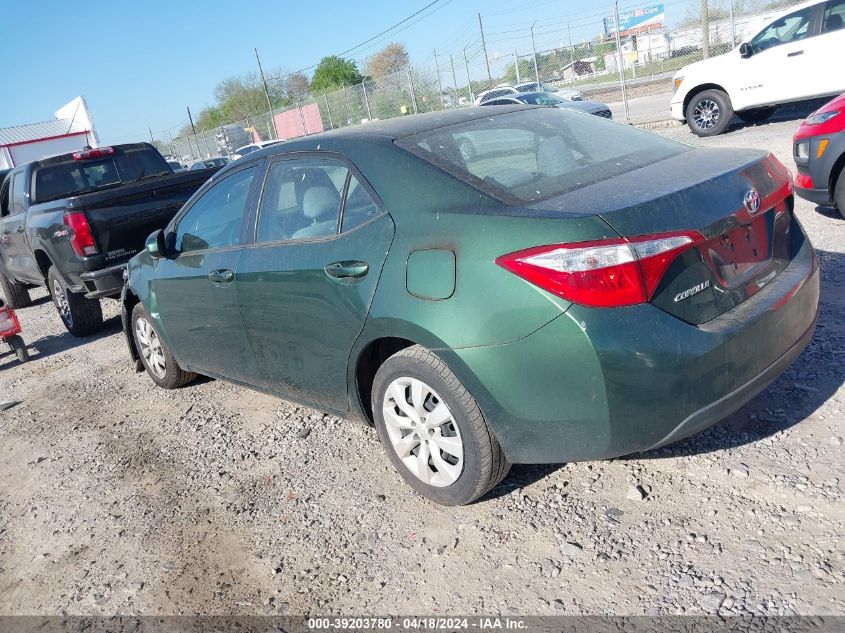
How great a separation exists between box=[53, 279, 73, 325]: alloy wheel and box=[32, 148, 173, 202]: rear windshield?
3.72 ft

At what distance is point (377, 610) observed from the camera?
2.68 metres

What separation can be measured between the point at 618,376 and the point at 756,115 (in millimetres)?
12251

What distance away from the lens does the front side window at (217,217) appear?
409 cm

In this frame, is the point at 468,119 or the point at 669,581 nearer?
the point at 669,581

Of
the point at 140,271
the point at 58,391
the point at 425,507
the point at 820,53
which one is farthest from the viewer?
the point at 820,53

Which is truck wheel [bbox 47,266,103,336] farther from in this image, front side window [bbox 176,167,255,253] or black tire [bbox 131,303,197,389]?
front side window [bbox 176,167,255,253]

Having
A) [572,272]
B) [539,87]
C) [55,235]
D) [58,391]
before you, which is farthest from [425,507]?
[539,87]

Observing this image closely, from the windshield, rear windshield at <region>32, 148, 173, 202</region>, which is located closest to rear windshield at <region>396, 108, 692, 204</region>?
rear windshield at <region>32, 148, 173, 202</region>

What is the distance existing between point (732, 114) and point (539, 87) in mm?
12235

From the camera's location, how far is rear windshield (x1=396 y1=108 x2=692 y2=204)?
3.00 meters

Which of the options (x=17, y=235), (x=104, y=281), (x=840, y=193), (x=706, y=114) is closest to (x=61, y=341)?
(x=17, y=235)

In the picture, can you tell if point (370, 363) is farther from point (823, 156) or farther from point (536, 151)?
point (823, 156)

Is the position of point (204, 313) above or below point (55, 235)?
below

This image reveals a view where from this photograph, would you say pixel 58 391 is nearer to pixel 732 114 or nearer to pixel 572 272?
pixel 572 272
